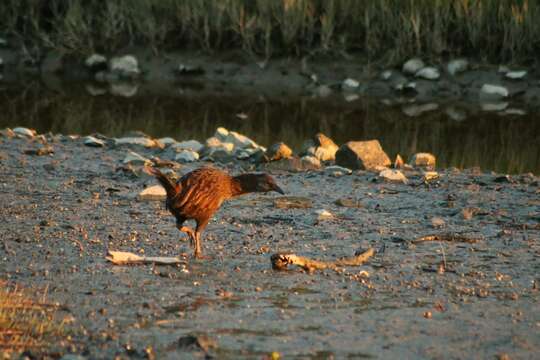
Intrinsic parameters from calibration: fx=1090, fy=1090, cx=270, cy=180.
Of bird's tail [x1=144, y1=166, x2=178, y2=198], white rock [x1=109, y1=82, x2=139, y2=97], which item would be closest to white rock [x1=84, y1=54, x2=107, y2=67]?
white rock [x1=109, y1=82, x2=139, y2=97]

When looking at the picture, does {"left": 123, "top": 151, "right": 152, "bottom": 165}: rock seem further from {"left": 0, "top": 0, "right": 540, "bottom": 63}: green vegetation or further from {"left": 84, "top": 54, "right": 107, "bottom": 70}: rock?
{"left": 84, "top": 54, "right": 107, "bottom": 70}: rock

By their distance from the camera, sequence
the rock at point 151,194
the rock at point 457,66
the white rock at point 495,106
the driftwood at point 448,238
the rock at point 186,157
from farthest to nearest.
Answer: the rock at point 457,66 → the white rock at point 495,106 → the rock at point 186,157 → the rock at point 151,194 → the driftwood at point 448,238

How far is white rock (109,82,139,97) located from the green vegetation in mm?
1140

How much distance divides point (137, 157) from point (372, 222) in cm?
380

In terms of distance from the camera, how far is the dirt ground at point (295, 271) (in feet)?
18.9

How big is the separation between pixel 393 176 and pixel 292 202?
153cm

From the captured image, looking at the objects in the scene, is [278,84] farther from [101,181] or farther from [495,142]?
[101,181]

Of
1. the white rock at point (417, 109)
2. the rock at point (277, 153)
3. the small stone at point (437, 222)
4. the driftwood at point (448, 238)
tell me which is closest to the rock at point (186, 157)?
the rock at point (277, 153)

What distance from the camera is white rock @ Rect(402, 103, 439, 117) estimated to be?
1795 cm

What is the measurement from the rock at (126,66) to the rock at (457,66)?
6.35 metres

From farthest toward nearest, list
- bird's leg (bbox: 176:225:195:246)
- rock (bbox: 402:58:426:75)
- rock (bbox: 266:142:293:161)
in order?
rock (bbox: 402:58:426:75) < rock (bbox: 266:142:293:161) < bird's leg (bbox: 176:225:195:246)

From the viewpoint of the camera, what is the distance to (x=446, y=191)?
10.3m

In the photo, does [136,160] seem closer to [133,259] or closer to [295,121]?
[133,259]

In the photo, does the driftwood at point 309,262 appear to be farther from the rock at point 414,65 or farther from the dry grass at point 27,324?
the rock at point 414,65
